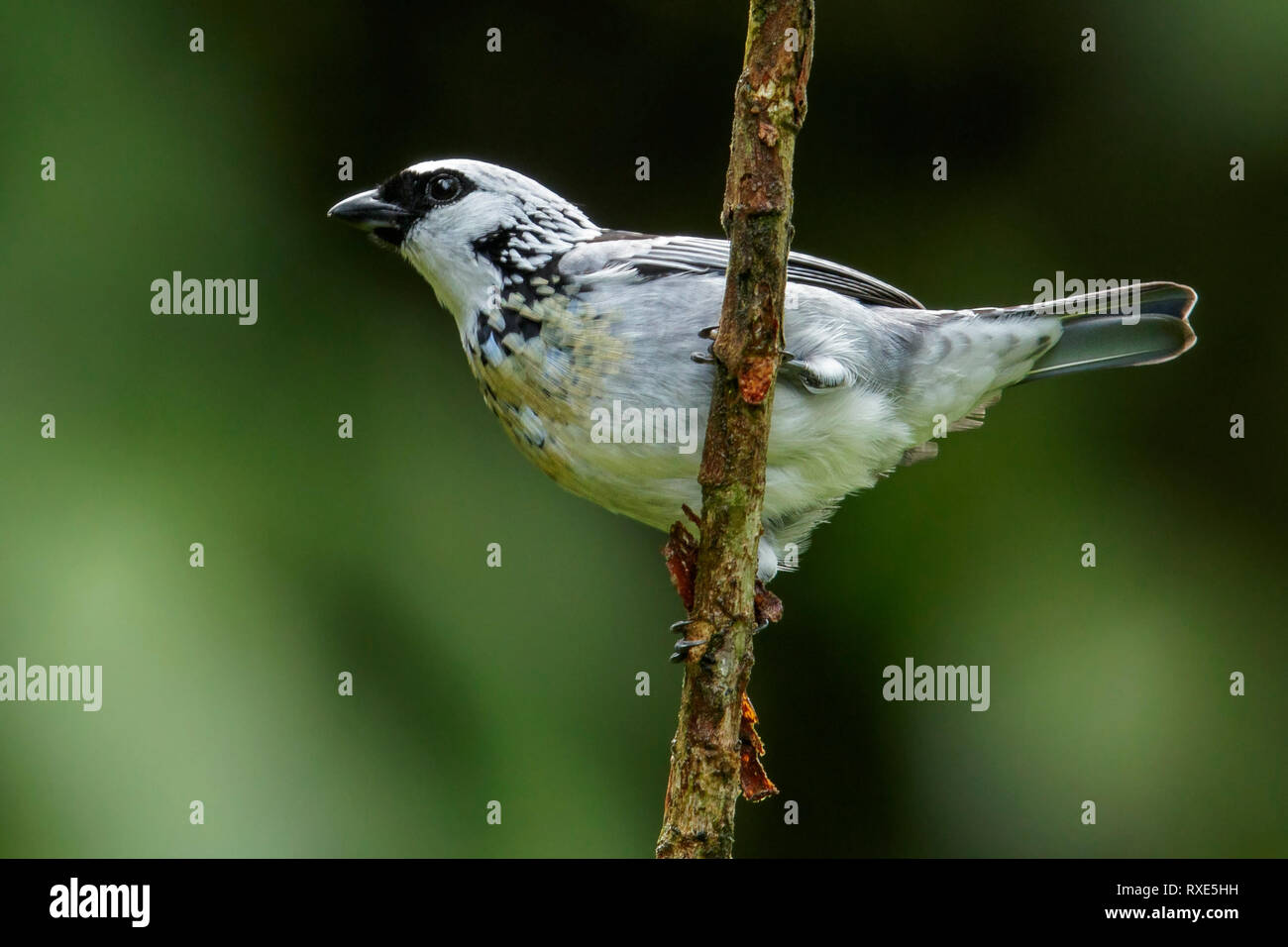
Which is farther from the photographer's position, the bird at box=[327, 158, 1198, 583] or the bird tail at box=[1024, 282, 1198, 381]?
the bird tail at box=[1024, 282, 1198, 381]

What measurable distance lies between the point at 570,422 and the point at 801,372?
58 centimetres

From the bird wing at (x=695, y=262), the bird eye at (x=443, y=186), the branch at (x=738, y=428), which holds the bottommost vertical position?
the branch at (x=738, y=428)

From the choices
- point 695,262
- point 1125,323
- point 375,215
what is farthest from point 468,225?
point 1125,323

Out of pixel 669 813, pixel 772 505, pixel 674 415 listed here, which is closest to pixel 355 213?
pixel 674 415

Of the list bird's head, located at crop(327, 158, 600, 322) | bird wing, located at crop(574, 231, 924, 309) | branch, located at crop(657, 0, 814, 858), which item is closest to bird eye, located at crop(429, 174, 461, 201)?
bird's head, located at crop(327, 158, 600, 322)

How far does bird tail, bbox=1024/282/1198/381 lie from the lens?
12.7ft

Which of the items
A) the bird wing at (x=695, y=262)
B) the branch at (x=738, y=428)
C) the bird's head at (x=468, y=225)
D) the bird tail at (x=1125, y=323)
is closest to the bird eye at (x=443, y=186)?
the bird's head at (x=468, y=225)

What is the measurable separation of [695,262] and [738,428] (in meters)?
1.00

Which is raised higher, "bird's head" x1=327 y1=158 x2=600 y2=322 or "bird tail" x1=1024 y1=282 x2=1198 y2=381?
"bird's head" x1=327 y1=158 x2=600 y2=322

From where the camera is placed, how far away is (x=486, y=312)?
3619 mm

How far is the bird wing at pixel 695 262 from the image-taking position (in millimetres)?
3611

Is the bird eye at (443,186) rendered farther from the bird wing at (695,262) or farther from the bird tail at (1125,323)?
the bird tail at (1125,323)

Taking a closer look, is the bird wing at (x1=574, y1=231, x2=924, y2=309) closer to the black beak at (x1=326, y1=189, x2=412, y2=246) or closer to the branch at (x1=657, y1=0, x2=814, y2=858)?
the black beak at (x1=326, y1=189, x2=412, y2=246)

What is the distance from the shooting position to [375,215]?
3.87 m
